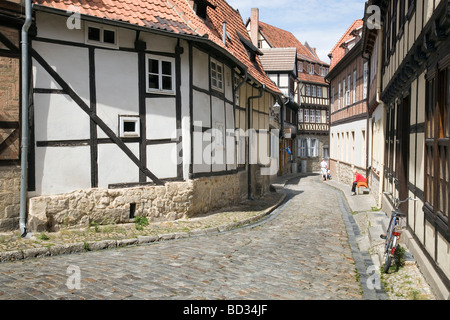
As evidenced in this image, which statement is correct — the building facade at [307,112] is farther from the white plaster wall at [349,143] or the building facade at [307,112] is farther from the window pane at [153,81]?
the window pane at [153,81]

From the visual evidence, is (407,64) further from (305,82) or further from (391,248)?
(305,82)

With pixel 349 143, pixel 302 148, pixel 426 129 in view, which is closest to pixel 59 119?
pixel 426 129

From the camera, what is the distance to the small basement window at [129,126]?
1091 cm

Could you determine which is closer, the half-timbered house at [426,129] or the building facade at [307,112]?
the half-timbered house at [426,129]

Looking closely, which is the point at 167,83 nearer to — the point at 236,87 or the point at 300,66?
the point at 236,87

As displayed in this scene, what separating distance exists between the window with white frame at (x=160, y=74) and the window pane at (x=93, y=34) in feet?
4.41

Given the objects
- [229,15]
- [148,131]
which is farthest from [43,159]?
[229,15]

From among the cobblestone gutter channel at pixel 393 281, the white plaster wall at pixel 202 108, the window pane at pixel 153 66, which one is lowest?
the cobblestone gutter channel at pixel 393 281

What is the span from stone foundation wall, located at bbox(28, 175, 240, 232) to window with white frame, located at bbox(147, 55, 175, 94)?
7.98ft

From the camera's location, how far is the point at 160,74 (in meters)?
11.7

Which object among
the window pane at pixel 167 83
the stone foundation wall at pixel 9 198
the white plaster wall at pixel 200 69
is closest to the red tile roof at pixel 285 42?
the white plaster wall at pixel 200 69

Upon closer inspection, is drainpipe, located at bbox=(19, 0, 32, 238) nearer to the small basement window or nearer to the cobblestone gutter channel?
the small basement window

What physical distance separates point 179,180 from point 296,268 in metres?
5.22

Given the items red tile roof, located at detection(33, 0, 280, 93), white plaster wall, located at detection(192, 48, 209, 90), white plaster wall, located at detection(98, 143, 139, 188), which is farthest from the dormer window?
white plaster wall, located at detection(98, 143, 139, 188)
